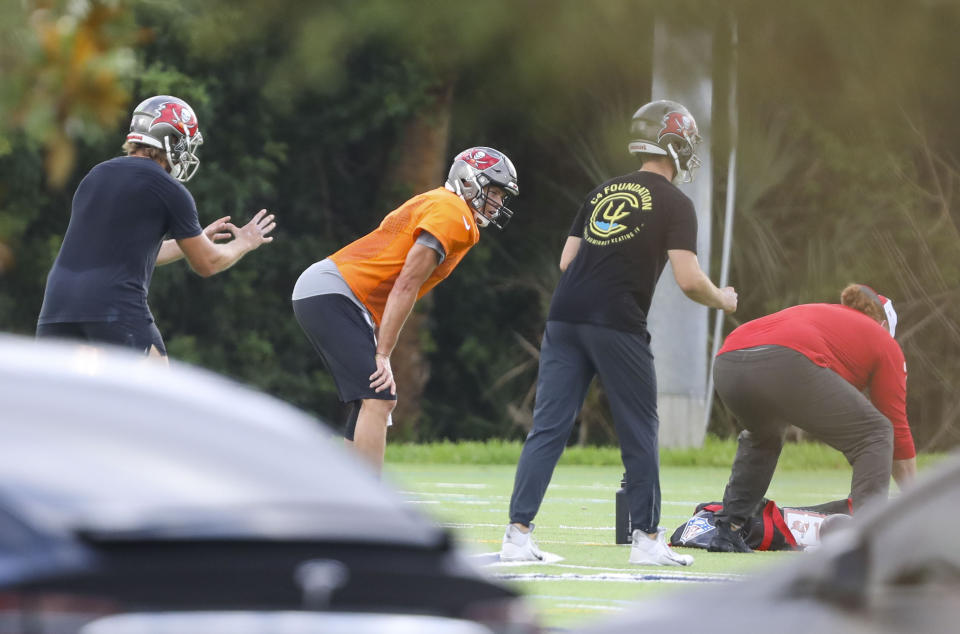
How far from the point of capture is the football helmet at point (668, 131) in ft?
12.0

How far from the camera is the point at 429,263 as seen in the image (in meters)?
8.48

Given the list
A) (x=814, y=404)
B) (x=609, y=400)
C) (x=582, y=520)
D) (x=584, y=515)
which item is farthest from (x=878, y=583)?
(x=584, y=515)

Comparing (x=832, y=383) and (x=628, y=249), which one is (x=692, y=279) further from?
(x=832, y=383)

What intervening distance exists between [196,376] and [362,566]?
639 mm

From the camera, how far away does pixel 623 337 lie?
7898mm

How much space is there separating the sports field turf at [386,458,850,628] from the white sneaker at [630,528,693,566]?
0.05 meters

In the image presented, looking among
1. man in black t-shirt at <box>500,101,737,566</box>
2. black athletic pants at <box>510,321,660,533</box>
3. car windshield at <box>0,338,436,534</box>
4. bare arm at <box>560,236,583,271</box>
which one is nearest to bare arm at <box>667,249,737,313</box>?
man in black t-shirt at <box>500,101,737,566</box>

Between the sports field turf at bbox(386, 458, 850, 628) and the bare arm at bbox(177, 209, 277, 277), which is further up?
the bare arm at bbox(177, 209, 277, 277)

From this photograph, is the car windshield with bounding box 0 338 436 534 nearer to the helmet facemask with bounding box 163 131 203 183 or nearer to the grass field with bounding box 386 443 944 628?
the grass field with bounding box 386 443 944 628

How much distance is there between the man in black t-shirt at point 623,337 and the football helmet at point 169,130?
1.73m

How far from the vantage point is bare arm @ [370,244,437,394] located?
27.7 ft

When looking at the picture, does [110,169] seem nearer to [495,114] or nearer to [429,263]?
[429,263]

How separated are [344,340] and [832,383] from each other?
2.16 metres

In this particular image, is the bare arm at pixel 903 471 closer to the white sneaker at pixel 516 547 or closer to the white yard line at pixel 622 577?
the white yard line at pixel 622 577
